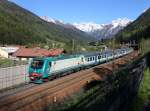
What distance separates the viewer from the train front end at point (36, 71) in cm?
3662

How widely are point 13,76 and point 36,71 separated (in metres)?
2.56

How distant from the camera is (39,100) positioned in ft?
82.7

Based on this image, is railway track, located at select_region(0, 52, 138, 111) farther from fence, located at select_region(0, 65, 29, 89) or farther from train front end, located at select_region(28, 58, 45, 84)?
fence, located at select_region(0, 65, 29, 89)

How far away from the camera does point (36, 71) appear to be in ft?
120

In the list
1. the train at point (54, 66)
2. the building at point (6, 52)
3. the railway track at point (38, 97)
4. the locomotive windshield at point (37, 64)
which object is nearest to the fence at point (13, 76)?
the train at point (54, 66)

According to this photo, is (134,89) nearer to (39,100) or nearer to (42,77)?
(39,100)

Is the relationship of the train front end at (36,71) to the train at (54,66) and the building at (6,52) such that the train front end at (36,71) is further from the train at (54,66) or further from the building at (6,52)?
the building at (6,52)

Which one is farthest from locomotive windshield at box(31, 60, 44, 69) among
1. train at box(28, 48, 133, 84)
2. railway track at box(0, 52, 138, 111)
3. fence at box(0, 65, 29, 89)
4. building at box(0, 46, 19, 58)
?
building at box(0, 46, 19, 58)

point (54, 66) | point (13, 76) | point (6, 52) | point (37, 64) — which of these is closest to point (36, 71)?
point (37, 64)

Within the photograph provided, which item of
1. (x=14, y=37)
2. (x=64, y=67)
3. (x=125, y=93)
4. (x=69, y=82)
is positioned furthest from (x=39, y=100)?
(x=14, y=37)

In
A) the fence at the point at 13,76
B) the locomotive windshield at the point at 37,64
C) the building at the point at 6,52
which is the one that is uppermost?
the building at the point at 6,52

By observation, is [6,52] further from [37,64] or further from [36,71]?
[36,71]

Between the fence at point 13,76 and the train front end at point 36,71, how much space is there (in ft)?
5.36

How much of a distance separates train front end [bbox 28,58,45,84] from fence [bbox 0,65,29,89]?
5.36ft
